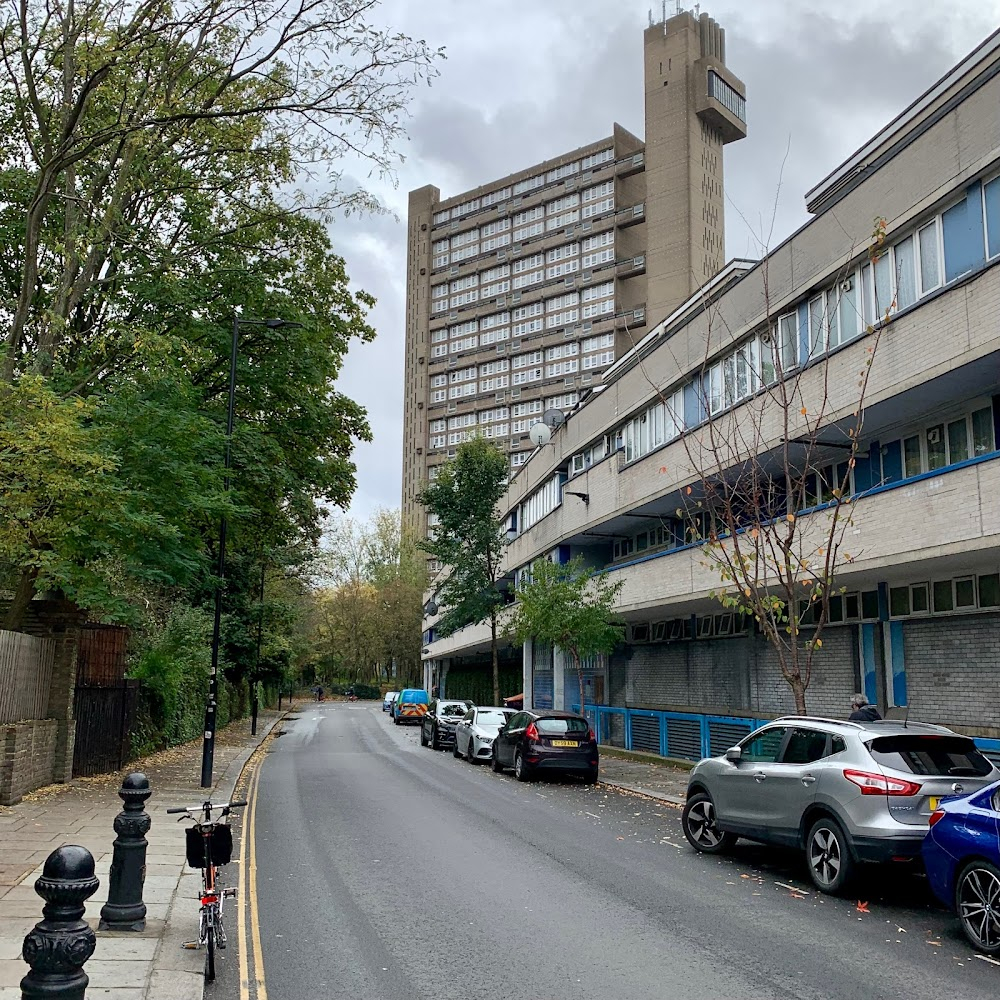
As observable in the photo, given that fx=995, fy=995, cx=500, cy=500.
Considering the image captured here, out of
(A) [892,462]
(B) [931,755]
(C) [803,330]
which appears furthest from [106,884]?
(C) [803,330]

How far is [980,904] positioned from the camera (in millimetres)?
7340

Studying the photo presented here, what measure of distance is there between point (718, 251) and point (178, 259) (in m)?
75.0

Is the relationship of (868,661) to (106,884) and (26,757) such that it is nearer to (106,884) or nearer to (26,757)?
(106,884)

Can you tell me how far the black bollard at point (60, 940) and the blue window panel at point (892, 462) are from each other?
16379 millimetres

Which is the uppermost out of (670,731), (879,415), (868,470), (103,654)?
(879,415)

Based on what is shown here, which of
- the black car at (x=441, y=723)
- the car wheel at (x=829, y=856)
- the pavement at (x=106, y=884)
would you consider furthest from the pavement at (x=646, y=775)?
the pavement at (x=106, y=884)

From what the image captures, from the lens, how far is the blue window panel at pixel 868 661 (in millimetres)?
18938

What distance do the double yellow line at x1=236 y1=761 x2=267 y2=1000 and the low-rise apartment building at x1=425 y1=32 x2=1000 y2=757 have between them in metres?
8.23

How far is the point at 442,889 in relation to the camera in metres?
9.40

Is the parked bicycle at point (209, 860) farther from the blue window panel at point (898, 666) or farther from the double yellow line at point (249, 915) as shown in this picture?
the blue window panel at point (898, 666)

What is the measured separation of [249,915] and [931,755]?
6.32 metres

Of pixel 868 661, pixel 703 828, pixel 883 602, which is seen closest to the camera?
pixel 703 828

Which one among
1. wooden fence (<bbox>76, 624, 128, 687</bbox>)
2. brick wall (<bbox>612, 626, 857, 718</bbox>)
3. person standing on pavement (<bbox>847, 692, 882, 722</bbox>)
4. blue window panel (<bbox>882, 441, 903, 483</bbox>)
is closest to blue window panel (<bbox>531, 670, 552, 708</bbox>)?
brick wall (<bbox>612, 626, 857, 718</bbox>)

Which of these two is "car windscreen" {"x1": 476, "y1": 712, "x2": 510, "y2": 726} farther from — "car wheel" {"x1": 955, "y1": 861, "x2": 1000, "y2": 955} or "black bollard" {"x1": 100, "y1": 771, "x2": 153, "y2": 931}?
"car wheel" {"x1": 955, "y1": 861, "x2": 1000, "y2": 955}
